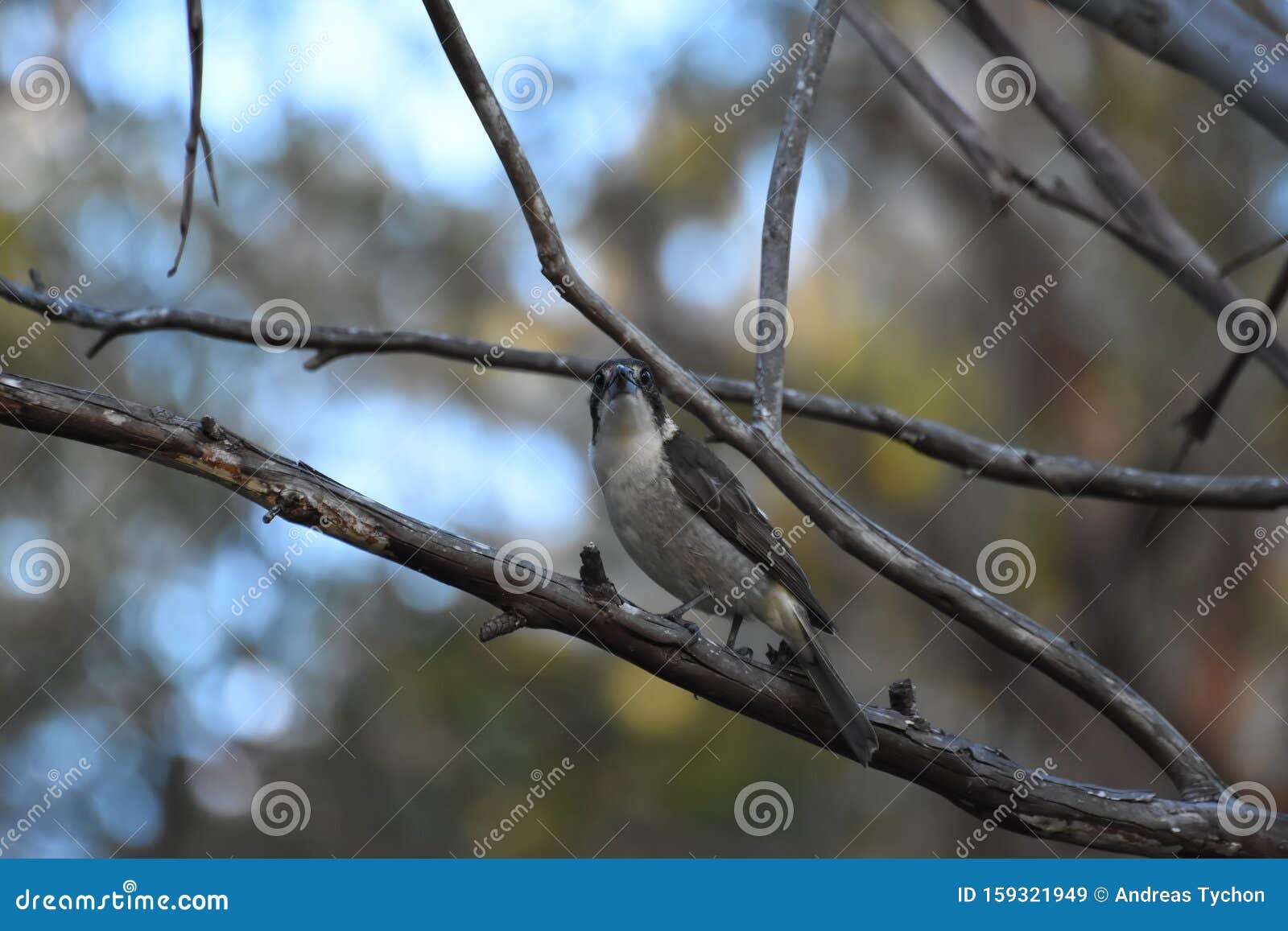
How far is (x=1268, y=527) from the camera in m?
8.20

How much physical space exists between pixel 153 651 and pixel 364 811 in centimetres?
207

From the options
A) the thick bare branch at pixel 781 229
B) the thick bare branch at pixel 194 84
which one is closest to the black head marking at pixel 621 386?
the thick bare branch at pixel 781 229

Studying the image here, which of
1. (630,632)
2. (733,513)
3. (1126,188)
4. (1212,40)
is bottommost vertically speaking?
(630,632)

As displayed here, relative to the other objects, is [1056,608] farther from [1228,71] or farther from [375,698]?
[1228,71]

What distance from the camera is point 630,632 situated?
10.3 ft

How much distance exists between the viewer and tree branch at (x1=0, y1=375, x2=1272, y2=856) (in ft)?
9.31

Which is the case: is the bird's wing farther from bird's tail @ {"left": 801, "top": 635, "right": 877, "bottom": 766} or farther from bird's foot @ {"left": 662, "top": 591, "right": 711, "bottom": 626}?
bird's tail @ {"left": 801, "top": 635, "right": 877, "bottom": 766}

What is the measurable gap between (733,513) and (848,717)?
1285 mm

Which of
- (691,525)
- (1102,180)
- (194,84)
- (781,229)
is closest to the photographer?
(194,84)

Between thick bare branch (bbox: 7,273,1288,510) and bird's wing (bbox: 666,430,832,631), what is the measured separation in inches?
14.0

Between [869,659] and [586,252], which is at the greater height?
[586,252]

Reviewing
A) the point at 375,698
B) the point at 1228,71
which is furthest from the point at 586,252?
the point at 1228,71

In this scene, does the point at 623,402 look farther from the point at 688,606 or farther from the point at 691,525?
the point at 688,606

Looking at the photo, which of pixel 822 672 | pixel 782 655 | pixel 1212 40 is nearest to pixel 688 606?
pixel 782 655
